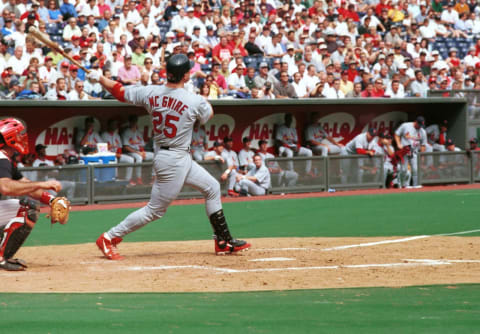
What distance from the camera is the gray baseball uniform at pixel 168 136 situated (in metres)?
8.02

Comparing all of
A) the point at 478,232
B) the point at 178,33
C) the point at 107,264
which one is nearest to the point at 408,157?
the point at 178,33

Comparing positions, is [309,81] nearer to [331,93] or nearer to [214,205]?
[331,93]

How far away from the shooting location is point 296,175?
17.8 metres

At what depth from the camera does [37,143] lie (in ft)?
54.4

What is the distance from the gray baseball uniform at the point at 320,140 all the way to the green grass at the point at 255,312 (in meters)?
13.4

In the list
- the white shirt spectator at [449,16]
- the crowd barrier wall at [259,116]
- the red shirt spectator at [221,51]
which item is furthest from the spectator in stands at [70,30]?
the white shirt spectator at [449,16]

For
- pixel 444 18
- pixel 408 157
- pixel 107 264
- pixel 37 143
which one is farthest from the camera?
pixel 444 18

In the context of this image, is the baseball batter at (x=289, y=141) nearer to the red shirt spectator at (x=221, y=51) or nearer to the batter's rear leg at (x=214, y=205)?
the red shirt spectator at (x=221, y=51)

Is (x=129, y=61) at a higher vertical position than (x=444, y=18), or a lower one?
lower

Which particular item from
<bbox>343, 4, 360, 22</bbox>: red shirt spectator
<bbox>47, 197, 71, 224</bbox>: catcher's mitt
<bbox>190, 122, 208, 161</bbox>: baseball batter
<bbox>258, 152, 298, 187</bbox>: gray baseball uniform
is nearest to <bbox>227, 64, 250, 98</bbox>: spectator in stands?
<bbox>190, 122, 208, 161</bbox>: baseball batter

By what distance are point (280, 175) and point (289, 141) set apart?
2.13m

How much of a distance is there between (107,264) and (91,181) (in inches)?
303

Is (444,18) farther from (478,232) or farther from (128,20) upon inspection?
(478,232)

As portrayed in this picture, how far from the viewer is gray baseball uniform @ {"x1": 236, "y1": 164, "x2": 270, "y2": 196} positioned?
17.3 m
